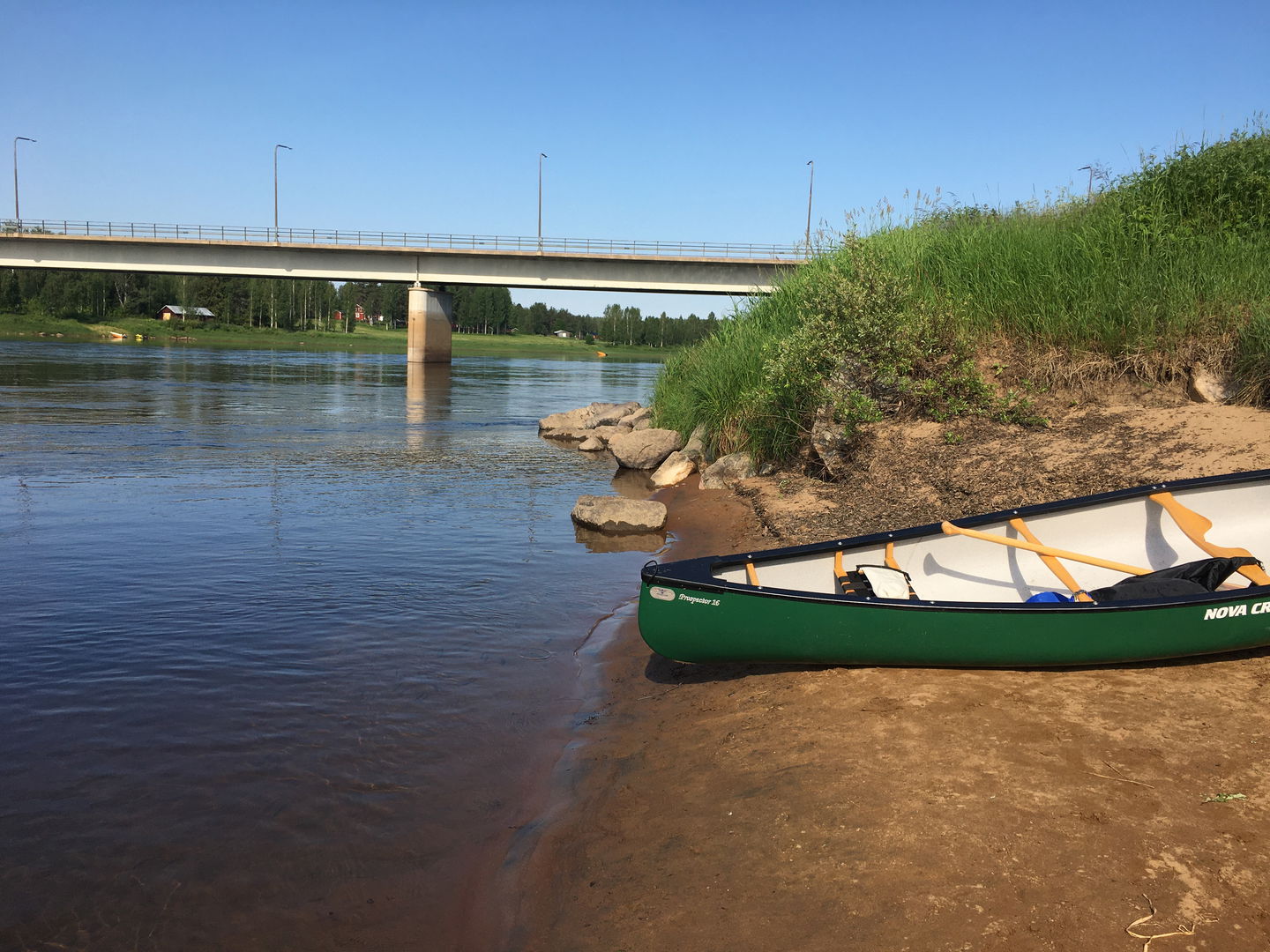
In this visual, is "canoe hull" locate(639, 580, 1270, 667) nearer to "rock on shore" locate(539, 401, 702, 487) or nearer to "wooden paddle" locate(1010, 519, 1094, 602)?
"wooden paddle" locate(1010, 519, 1094, 602)

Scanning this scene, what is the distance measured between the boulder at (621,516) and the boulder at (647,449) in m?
5.46

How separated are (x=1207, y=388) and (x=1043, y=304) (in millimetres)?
2497

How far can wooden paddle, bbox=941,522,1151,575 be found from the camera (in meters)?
7.28

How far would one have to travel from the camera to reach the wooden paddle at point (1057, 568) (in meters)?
7.16

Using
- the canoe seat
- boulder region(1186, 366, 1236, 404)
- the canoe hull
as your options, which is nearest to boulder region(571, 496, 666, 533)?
the canoe seat

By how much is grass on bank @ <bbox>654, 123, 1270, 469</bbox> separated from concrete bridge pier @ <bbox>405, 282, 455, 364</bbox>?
159ft

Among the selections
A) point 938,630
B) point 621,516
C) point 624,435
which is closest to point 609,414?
point 624,435

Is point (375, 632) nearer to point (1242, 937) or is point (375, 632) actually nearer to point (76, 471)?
point (1242, 937)

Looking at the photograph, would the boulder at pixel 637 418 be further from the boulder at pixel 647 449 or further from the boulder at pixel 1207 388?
the boulder at pixel 1207 388

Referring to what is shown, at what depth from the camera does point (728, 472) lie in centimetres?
1520

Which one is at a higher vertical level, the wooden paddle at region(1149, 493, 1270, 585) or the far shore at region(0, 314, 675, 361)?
the far shore at region(0, 314, 675, 361)

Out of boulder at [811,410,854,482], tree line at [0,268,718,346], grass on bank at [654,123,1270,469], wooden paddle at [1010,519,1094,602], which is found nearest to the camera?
wooden paddle at [1010,519,1094,602]

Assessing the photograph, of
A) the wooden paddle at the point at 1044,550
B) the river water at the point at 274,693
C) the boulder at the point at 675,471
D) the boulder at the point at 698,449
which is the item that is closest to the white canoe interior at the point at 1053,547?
the wooden paddle at the point at 1044,550

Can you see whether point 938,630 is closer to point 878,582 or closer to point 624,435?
point 878,582
